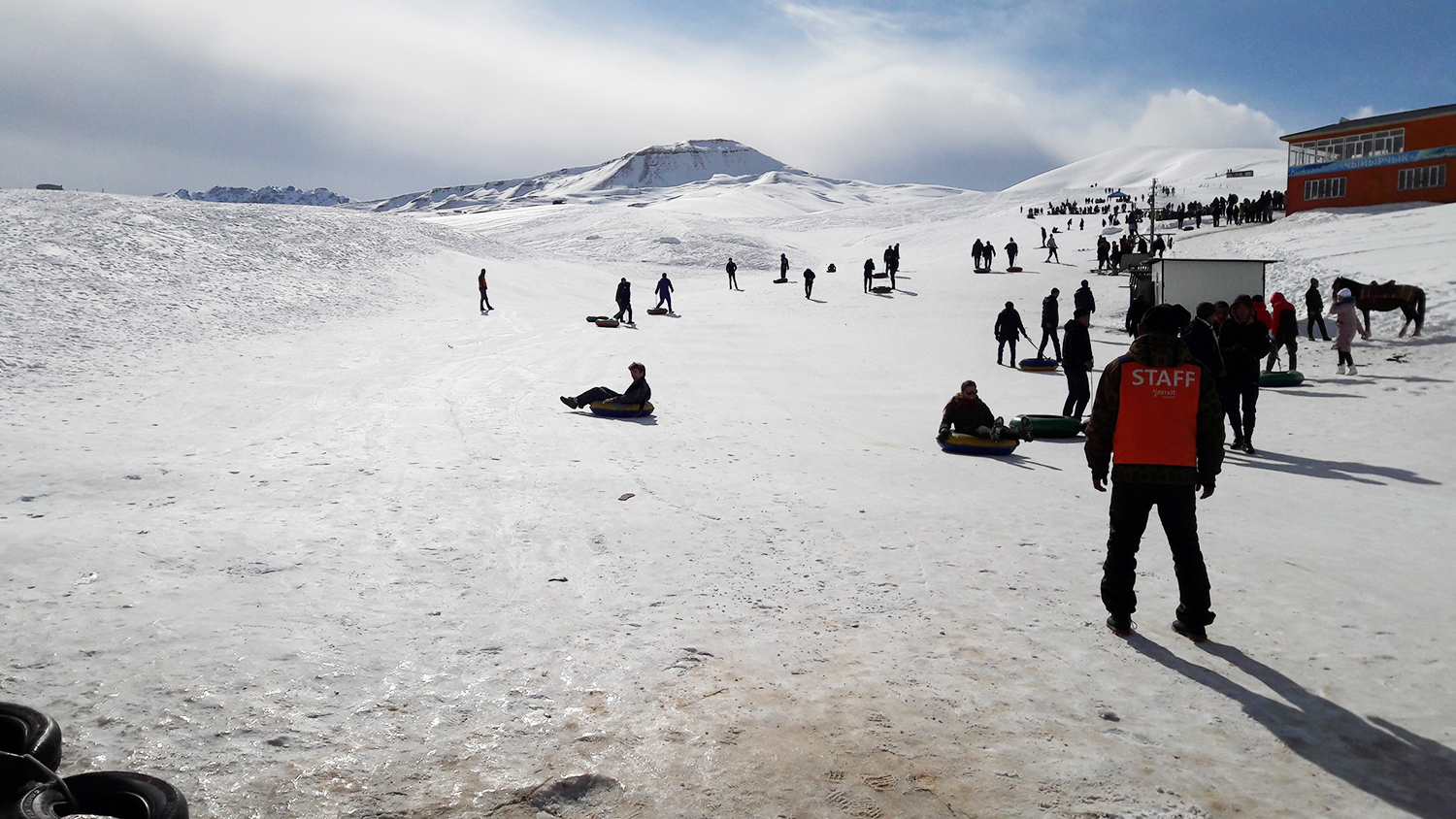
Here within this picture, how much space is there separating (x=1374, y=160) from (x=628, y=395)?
42.7 metres

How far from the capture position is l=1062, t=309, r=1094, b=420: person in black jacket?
34.6 feet

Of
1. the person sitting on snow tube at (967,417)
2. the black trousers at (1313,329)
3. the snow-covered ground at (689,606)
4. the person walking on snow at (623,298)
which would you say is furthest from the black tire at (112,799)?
the black trousers at (1313,329)

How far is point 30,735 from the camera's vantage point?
110 inches

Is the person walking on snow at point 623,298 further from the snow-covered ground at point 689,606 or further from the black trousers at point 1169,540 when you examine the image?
the black trousers at point 1169,540

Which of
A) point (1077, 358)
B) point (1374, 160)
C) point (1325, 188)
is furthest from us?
point (1325, 188)

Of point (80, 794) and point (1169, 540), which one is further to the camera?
point (1169, 540)

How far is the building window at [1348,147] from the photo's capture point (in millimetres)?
37344

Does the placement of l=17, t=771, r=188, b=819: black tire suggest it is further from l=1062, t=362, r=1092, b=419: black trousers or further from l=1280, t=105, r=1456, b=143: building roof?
l=1280, t=105, r=1456, b=143: building roof

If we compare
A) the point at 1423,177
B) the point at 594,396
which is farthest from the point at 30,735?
the point at 1423,177

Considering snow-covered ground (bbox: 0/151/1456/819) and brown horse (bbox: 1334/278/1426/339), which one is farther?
brown horse (bbox: 1334/278/1426/339)

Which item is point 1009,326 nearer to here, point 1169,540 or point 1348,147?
point 1169,540

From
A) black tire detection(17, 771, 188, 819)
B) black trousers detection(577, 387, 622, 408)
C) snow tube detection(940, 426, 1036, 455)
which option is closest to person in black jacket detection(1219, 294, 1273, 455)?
snow tube detection(940, 426, 1036, 455)

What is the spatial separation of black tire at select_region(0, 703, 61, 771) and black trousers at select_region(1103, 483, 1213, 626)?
4.55 meters

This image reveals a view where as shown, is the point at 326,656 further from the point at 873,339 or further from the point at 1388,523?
the point at 873,339
